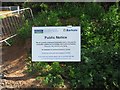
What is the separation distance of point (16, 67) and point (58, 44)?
7.32 ft

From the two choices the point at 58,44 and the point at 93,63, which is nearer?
the point at 58,44

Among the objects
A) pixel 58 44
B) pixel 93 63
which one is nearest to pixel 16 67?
pixel 93 63

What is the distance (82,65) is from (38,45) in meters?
1.24

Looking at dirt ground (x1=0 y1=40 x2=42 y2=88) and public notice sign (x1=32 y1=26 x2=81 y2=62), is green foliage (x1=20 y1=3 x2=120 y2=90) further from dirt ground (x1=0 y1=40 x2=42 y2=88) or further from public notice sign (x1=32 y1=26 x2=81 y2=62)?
public notice sign (x1=32 y1=26 x2=81 y2=62)

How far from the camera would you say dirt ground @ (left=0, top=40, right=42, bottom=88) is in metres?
6.09

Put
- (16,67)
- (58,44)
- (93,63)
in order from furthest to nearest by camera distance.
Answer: (16,67)
(93,63)
(58,44)

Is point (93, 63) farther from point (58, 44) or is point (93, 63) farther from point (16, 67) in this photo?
point (16, 67)

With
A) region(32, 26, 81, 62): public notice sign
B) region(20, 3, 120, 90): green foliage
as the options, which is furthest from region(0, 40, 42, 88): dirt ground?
region(32, 26, 81, 62): public notice sign

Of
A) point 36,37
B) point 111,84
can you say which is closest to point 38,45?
point 36,37

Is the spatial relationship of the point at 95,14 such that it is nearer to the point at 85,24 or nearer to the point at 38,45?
the point at 85,24

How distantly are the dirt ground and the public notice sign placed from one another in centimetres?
123

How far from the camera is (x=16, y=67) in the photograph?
687 cm

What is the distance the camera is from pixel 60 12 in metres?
8.55

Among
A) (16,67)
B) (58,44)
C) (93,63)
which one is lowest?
(16,67)
